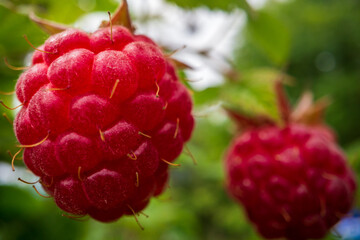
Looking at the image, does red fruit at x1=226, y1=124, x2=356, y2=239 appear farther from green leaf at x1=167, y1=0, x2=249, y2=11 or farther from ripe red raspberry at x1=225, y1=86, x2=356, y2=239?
green leaf at x1=167, y1=0, x2=249, y2=11

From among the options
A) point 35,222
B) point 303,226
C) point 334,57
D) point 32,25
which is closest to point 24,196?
point 35,222

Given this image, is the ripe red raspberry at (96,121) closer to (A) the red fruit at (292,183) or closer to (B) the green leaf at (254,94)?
(A) the red fruit at (292,183)

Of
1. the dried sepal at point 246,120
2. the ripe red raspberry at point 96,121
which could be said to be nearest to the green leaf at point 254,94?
the dried sepal at point 246,120

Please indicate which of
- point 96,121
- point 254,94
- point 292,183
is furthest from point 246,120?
point 96,121

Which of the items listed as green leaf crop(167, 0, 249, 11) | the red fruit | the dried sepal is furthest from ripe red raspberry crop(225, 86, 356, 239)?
green leaf crop(167, 0, 249, 11)

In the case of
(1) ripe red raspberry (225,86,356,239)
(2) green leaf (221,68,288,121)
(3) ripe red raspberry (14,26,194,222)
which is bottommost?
(1) ripe red raspberry (225,86,356,239)

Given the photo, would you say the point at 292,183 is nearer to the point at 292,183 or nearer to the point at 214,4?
the point at 292,183

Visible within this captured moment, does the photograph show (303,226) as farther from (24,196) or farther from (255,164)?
(24,196)

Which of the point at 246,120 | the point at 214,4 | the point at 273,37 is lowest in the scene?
the point at 246,120
